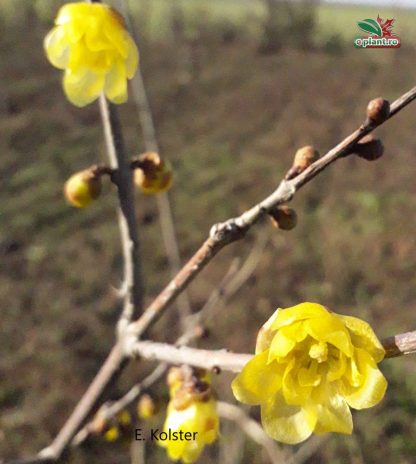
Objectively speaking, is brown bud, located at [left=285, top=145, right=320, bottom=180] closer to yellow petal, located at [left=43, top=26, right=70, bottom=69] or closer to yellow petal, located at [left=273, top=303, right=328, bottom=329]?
yellow petal, located at [left=273, top=303, right=328, bottom=329]

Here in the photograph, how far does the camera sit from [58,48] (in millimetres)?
825

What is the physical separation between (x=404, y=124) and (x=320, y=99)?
1.09 m

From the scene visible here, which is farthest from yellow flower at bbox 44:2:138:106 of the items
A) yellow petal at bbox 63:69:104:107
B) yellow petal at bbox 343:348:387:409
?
yellow petal at bbox 343:348:387:409

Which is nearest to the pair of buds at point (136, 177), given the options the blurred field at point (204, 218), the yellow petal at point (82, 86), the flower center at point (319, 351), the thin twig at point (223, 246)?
the yellow petal at point (82, 86)

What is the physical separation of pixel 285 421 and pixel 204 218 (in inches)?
158

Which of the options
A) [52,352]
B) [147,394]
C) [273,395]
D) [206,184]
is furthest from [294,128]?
[273,395]

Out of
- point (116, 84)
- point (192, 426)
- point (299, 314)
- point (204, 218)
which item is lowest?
point (204, 218)

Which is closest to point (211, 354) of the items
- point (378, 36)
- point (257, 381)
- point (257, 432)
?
point (257, 381)

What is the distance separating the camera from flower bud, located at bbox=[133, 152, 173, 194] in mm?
922

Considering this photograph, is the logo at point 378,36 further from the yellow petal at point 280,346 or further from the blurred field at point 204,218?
the blurred field at point 204,218

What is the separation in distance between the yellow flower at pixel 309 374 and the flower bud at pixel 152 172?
16.0 inches

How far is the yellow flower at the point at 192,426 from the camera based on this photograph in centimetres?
88

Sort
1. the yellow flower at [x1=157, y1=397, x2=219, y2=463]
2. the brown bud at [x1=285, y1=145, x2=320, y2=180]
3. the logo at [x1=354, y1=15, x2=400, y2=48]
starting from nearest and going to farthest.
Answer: the brown bud at [x1=285, y1=145, x2=320, y2=180] → the yellow flower at [x1=157, y1=397, x2=219, y2=463] → the logo at [x1=354, y1=15, x2=400, y2=48]

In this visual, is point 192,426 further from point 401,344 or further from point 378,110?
point 378,110
